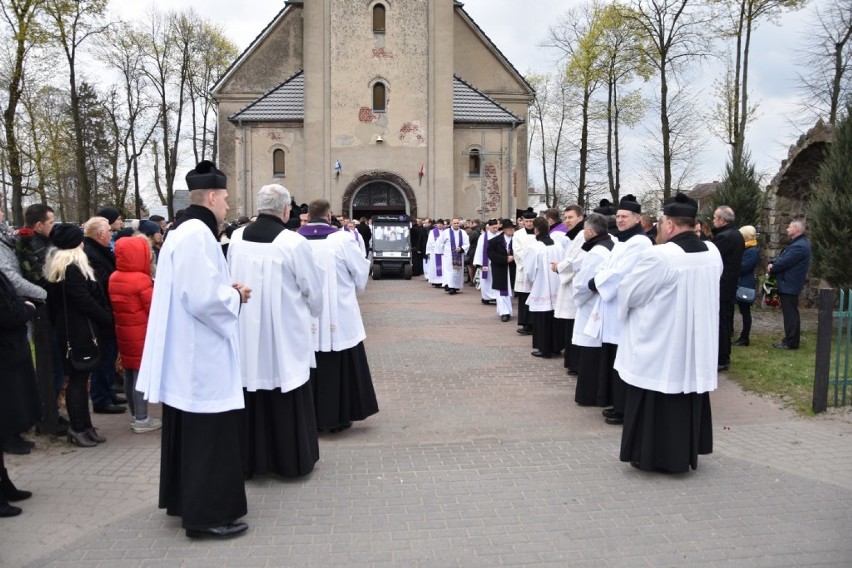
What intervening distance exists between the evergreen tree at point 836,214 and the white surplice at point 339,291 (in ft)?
27.9

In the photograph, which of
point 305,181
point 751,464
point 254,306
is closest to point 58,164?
point 305,181

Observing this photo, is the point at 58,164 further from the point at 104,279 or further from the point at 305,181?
the point at 104,279

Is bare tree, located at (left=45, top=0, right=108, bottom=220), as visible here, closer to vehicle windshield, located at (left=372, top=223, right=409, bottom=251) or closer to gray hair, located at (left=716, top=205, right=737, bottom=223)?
vehicle windshield, located at (left=372, top=223, right=409, bottom=251)

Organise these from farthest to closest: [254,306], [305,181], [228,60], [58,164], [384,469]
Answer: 1. [228,60]
2. [305,181]
3. [58,164]
4. [384,469]
5. [254,306]

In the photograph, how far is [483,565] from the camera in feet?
14.2

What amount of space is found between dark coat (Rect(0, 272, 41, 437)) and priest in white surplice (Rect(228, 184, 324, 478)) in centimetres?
152

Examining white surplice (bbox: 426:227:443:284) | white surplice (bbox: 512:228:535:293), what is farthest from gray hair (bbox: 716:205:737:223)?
white surplice (bbox: 426:227:443:284)

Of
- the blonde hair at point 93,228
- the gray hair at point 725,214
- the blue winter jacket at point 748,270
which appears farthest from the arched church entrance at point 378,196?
the blonde hair at point 93,228

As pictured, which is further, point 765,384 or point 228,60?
point 228,60

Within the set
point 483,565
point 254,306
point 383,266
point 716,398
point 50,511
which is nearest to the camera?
point 483,565

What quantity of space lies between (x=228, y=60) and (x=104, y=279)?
44715mm

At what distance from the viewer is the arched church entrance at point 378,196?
108 feet

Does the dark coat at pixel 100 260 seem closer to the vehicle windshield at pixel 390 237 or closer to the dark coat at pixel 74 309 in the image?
the dark coat at pixel 74 309

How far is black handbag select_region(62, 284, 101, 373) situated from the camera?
21.4ft
